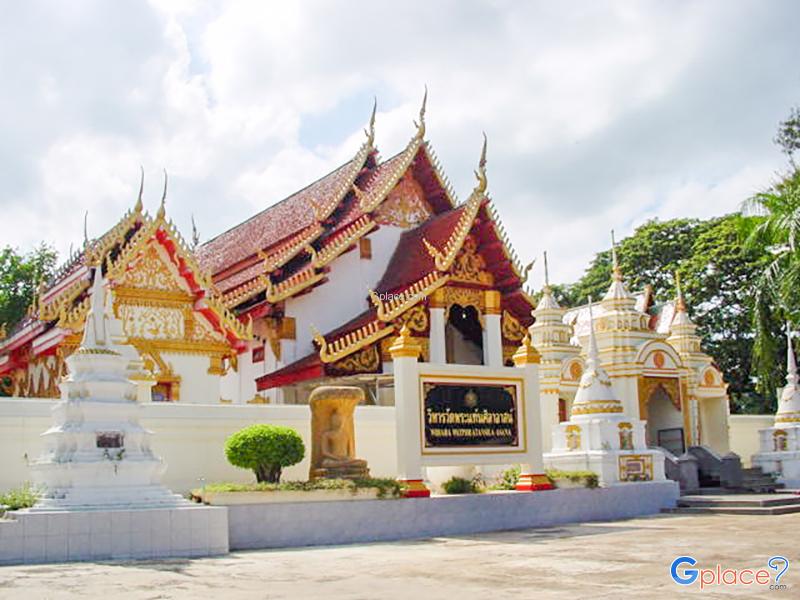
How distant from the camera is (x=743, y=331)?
28.1 m

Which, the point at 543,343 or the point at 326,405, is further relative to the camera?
the point at 543,343

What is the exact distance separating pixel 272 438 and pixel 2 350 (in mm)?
9279

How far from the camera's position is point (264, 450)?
1112 centimetres

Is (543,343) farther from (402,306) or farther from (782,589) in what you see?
(782,589)

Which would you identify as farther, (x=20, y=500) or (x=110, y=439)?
(x=110, y=439)

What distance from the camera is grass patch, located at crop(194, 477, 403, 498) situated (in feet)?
34.3

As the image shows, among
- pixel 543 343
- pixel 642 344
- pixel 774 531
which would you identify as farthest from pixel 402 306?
pixel 774 531

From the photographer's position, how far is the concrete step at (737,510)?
1380 cm

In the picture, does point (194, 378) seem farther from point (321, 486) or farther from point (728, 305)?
point (728, 305)

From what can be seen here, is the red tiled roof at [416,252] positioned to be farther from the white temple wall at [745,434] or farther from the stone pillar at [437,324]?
the white temple wall at [745,434]

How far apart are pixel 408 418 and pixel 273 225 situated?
502 inches

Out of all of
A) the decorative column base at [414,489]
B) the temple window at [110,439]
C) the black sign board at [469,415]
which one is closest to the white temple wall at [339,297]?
the black sign board at [469,415]

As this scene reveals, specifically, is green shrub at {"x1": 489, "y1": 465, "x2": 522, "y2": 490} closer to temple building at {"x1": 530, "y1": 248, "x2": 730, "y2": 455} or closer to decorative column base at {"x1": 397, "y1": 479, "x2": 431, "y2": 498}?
decorative column base at {"x1": 397, "y1": 479, "x2": 431, "y2": 498}

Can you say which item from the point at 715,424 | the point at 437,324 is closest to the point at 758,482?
the point at 715,424
